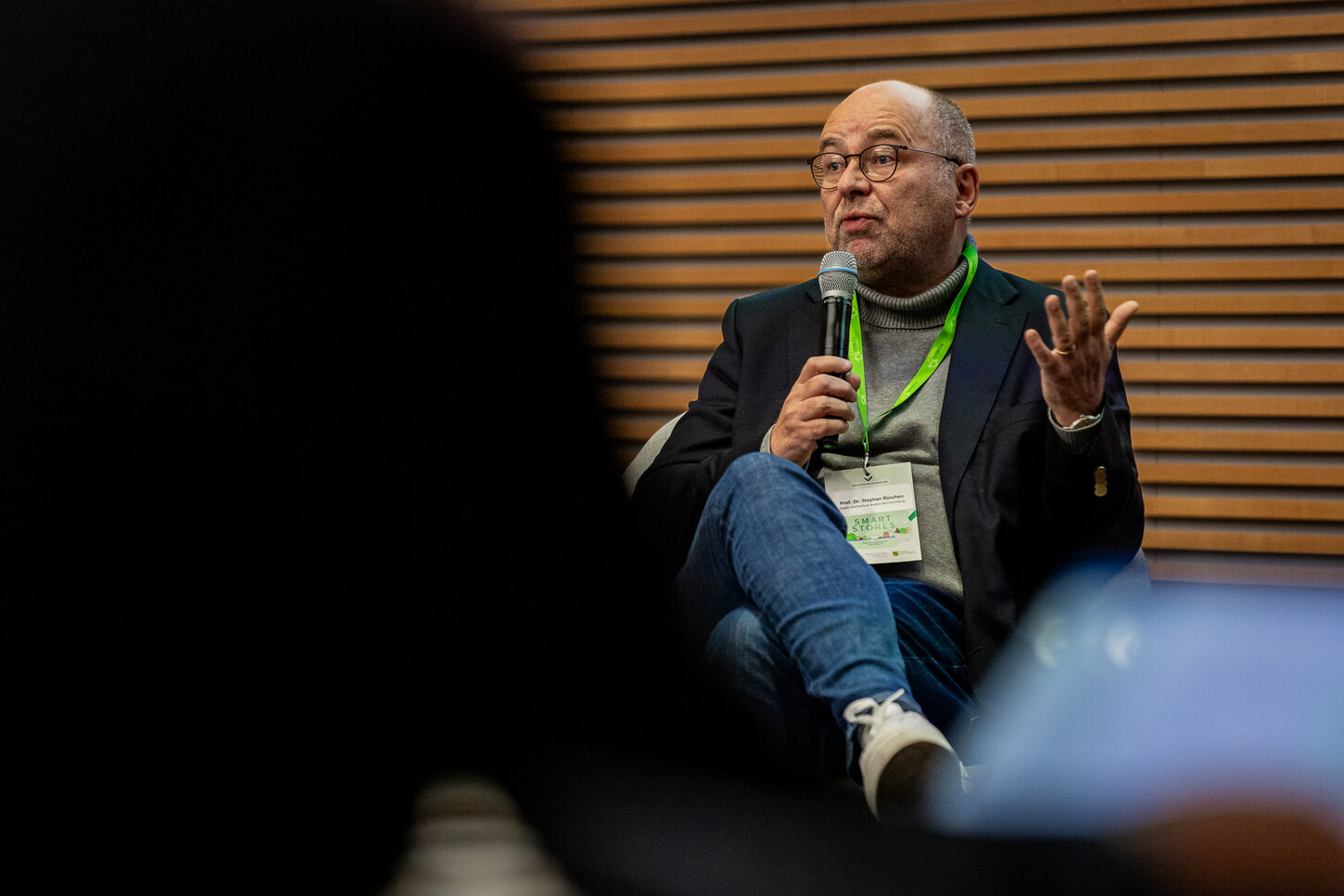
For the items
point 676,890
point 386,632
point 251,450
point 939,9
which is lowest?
point 676,890

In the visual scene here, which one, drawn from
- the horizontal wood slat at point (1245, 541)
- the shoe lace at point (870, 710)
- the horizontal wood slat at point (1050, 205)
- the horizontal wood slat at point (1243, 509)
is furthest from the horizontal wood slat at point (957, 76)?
the shoe lace at point (870, 710)

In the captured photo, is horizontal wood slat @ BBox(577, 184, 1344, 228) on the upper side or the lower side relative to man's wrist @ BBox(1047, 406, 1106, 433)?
upper

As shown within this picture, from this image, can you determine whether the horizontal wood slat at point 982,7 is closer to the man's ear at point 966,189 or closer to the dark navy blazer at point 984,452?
the man's ear at point 966,189

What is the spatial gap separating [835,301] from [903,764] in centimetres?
96

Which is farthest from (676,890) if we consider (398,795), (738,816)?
(398,795)

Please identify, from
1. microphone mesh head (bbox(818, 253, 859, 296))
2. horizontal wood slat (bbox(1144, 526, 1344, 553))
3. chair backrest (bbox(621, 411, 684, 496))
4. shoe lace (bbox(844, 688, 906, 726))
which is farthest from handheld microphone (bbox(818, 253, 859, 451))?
horizontal wood slat (bbox(1144, 526, 1344, 553))

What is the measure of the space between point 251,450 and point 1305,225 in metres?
3.79

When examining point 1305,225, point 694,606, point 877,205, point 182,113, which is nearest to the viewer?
point 182,113

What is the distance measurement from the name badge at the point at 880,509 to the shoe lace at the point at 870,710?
0.60 m

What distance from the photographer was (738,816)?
2.11 ft

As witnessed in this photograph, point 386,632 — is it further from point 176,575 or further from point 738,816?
point 738,816

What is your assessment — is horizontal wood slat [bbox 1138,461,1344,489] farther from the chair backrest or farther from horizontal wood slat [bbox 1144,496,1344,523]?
the chair backrest

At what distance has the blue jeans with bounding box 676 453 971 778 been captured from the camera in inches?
55.7

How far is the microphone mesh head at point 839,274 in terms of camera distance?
6.79ft
